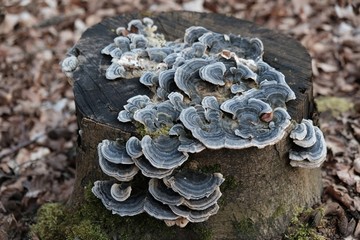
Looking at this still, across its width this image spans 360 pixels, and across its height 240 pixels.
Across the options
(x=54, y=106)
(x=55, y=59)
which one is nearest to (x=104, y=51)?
(x=54, y=106)

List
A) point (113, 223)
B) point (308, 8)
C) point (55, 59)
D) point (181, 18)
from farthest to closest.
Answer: point (308, 8) → point (55, 59) → point (181, 18) → point (113, 223)

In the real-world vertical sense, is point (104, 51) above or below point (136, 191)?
above

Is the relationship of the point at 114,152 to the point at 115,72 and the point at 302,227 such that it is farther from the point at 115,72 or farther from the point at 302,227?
the point at 302,227

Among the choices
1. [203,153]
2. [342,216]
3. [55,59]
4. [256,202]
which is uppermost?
[203,153]

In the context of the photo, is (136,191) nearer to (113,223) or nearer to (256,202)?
(113,223)

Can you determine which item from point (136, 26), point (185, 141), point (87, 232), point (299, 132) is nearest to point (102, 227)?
point (87, 232)

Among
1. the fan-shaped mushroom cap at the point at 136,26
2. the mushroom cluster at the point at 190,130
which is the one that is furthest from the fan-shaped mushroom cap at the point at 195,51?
the fan-shaped mushroom cap at the point at 136,26
